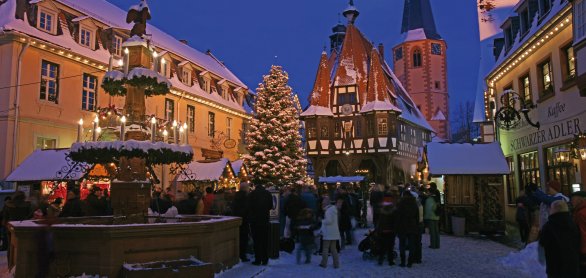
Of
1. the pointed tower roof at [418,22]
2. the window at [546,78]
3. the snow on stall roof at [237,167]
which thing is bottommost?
the snow on stall roof at [237,167]

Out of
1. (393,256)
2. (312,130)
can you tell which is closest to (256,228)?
(393,256)

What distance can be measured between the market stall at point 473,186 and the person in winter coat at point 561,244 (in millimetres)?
11657

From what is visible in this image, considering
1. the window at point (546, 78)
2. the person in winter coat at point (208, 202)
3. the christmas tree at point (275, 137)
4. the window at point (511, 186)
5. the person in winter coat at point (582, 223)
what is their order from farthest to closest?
the christmas tree at point (275, 137) < the window at point (511, 186) < the window at point (546, 78) < the person in winter coat at point (208, 202) < the person in winter coat at point (582, 223)

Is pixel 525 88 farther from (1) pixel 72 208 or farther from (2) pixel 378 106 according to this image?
(2) pixel 378 106

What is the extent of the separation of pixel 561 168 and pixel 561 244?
12.0 m

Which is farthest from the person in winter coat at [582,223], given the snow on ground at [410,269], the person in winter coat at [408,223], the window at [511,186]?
the window at [511,186]

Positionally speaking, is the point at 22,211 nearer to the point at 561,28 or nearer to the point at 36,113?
the point at 36,113

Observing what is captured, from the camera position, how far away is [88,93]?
23328 millimetres

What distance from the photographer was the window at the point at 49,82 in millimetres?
20812

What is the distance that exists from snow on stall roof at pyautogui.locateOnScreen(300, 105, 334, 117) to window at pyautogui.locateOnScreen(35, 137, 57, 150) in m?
22.6

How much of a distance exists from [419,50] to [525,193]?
50.6m

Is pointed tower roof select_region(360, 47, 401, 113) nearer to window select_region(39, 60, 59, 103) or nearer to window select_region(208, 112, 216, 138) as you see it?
window select_region(208, 112, 216, 138)

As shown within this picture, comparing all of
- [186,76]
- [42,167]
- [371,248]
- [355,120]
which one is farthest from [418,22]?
[371,248]

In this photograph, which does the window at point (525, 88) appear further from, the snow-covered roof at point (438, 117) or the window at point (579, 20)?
the snow-covered roof at point (438, 117)
